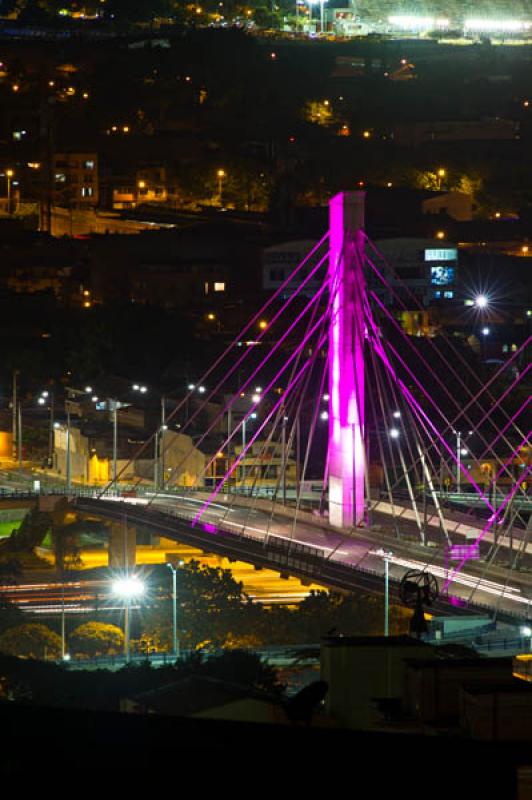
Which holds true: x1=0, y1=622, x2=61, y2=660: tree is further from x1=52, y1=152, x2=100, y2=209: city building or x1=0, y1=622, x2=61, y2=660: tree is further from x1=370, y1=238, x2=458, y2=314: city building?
x1=52, y1=152, x2=100, y2=209: city building

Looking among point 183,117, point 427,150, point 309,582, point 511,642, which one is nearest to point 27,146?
point 183,117

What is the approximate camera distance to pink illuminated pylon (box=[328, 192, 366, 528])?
90.5ft

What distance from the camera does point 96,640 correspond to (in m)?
22.2

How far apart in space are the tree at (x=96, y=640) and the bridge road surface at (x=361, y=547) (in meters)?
2.64

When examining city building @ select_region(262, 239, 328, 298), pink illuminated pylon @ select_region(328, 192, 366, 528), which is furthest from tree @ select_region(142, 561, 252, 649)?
city building @ select_region(262, 239, 328, 298)

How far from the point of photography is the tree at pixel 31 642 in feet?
70.3

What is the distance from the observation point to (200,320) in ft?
161

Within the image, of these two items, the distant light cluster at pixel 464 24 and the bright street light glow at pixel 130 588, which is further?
the distant light cluster at pixel 464 24

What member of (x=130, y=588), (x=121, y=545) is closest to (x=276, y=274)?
(x=121, y=545)

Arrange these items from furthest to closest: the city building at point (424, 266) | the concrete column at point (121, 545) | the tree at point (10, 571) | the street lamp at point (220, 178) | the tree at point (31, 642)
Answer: the street lamp at point (220, 178) < the city building at point (424, 266) < the concrete column at point (121, 545) < the tree at point (10, 571) < the tree at point (31, 642)

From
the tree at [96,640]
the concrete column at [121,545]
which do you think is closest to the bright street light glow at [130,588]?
the tree at [96,640]

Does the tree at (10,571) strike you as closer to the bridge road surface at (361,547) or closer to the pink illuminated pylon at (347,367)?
the bridge road surface at (361,547)

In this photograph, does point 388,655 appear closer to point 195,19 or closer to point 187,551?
point 187,551

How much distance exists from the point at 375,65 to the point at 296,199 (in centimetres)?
1254
